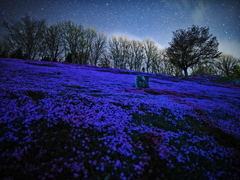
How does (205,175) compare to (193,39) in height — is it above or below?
below

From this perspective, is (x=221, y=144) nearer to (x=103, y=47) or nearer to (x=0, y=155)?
(x=0, y=155)

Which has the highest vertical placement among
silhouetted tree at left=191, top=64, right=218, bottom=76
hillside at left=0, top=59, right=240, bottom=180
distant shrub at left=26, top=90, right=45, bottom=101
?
silhouetted tree at left=191, top=64, right=218, bottom=76

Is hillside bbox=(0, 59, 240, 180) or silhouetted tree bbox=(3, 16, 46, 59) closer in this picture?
hillside bbox=(0, 59, 240, 180)

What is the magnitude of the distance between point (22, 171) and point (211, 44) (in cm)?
4212

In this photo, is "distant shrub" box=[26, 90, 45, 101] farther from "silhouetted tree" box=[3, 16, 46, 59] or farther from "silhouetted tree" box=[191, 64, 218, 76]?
"silhouetted tree" box=[191, 64, 218, 76]

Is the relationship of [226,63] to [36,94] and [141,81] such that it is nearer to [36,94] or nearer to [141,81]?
[141,81]

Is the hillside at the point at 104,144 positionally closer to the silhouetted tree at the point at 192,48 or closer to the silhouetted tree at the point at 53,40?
the silhouetted tree at the point at 192,48

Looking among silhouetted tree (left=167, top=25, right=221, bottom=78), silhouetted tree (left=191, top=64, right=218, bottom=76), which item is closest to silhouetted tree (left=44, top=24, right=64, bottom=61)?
silhouetted tree (left=167, top=25, right=221, bottom=78)

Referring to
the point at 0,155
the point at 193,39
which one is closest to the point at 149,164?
the point at 0,155

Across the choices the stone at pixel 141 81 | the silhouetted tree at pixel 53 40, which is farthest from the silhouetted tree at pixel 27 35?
the stone at pixel 141 81

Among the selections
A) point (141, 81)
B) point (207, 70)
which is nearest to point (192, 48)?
point (141, 81)

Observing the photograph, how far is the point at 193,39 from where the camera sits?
103 feet

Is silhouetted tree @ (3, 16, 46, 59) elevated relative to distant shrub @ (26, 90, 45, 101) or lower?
elevated

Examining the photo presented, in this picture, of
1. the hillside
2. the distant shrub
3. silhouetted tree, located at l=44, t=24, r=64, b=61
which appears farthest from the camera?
silhouetted tree, located at l=44, t=24, r=64, b=61
